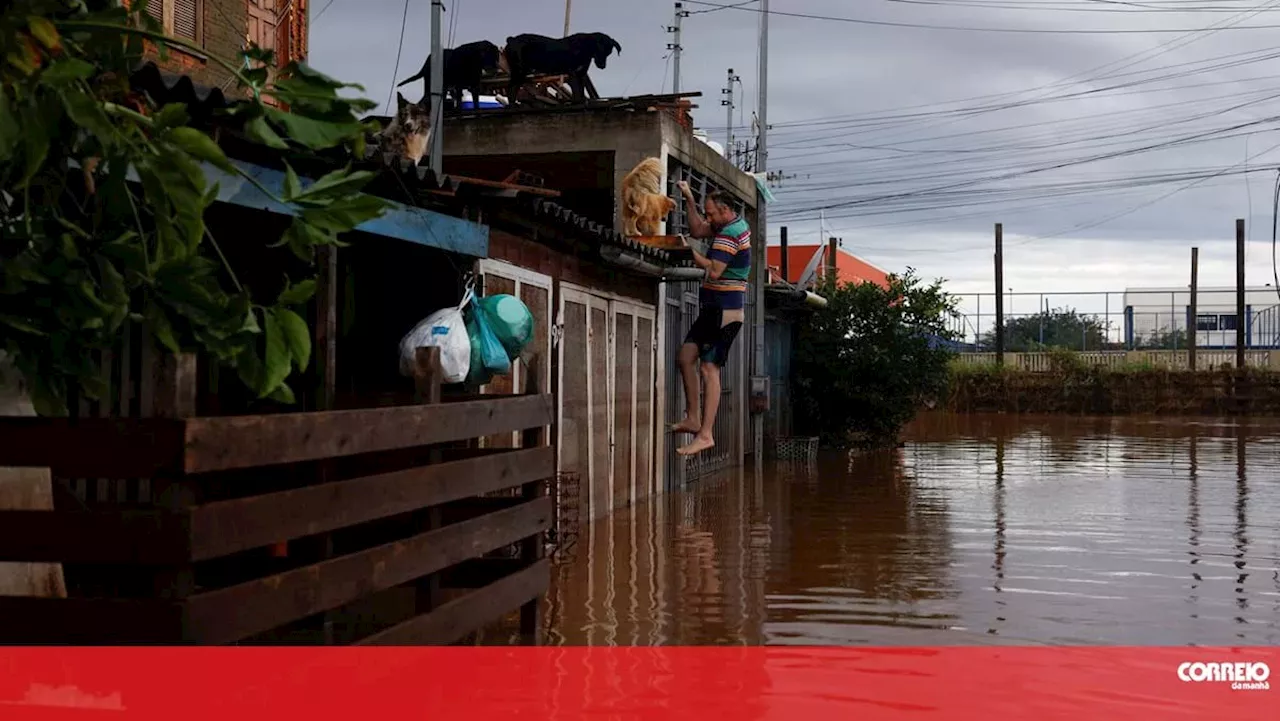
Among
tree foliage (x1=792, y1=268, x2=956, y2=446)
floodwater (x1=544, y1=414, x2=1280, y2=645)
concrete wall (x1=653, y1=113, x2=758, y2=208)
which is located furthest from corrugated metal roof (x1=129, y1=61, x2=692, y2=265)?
tree foliage (x1=792, y1=268, x2=956, y2=446)

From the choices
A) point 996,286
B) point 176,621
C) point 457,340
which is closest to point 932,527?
point 457,340

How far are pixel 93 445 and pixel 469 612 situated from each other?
2.36 m

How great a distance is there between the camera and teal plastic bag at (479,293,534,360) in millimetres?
8422

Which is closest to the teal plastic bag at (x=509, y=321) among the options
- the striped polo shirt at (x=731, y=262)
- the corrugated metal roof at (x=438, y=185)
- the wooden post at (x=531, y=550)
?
the wooden post at (x=531, y=550)

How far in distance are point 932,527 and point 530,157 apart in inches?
281

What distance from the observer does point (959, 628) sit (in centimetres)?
794

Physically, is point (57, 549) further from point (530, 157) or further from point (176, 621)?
point (530, 157)

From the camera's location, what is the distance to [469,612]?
655 centimetres

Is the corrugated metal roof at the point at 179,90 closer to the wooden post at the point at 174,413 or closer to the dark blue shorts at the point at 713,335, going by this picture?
the wooden post at the point at 174,413

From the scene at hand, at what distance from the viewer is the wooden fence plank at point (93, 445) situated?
4.57 meters

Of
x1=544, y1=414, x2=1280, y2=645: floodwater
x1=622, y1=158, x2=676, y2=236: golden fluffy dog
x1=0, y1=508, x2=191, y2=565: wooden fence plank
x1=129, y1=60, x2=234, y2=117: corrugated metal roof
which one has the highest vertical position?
x1=622, y1=158, x2=676, y2=236: golden fluffy dog

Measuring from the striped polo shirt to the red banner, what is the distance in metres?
5.33

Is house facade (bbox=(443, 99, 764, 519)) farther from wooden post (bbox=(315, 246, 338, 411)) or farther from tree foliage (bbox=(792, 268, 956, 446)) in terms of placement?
tree foliage (bbox=(792, 268, 956, 446))

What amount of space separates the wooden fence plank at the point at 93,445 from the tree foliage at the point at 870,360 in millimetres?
22155
